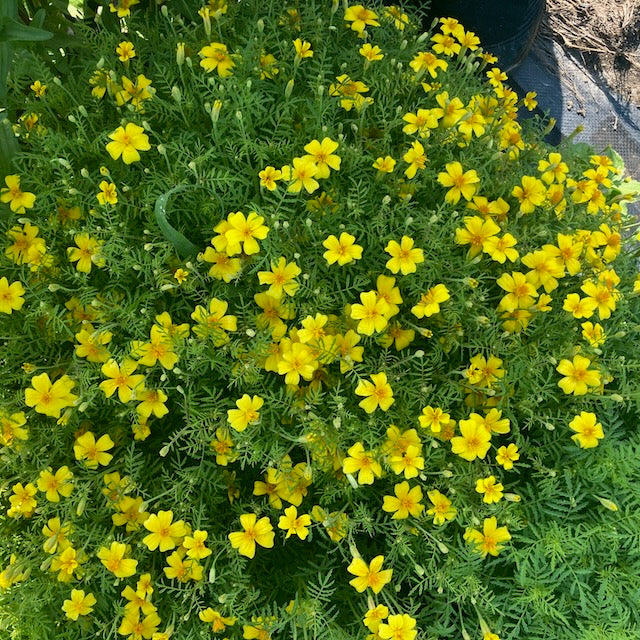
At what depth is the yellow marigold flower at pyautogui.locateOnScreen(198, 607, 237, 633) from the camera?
4.02 ft

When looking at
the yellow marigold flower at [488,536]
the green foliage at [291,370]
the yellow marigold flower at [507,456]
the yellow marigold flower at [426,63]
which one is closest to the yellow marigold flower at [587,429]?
the green foliage at [291,370]

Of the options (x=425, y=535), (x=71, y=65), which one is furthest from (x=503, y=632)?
(x=71, y=65)

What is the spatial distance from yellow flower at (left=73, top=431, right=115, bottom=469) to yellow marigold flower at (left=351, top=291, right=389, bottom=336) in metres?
0.53

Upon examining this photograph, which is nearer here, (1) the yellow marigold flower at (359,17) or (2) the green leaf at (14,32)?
(2) the green leaf at (14,32)

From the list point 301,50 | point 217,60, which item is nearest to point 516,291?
point 301,50

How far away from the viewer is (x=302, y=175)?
4.18ft

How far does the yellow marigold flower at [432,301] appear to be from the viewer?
4.17 feet

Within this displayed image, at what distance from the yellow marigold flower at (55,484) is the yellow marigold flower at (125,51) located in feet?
2.82

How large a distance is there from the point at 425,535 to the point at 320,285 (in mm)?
532

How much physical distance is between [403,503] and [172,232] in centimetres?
67

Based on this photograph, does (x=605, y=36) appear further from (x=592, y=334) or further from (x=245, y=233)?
(x=245, y=233)

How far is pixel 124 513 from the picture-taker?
51.5 inches

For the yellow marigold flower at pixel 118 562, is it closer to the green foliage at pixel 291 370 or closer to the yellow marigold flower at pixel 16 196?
the green foliage at pixel 291 370

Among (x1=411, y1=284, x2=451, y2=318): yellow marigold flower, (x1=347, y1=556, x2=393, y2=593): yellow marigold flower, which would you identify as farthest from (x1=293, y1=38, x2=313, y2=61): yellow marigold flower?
(x1=347, y1=556, x2=393, y2=593): yellow marigold flower
